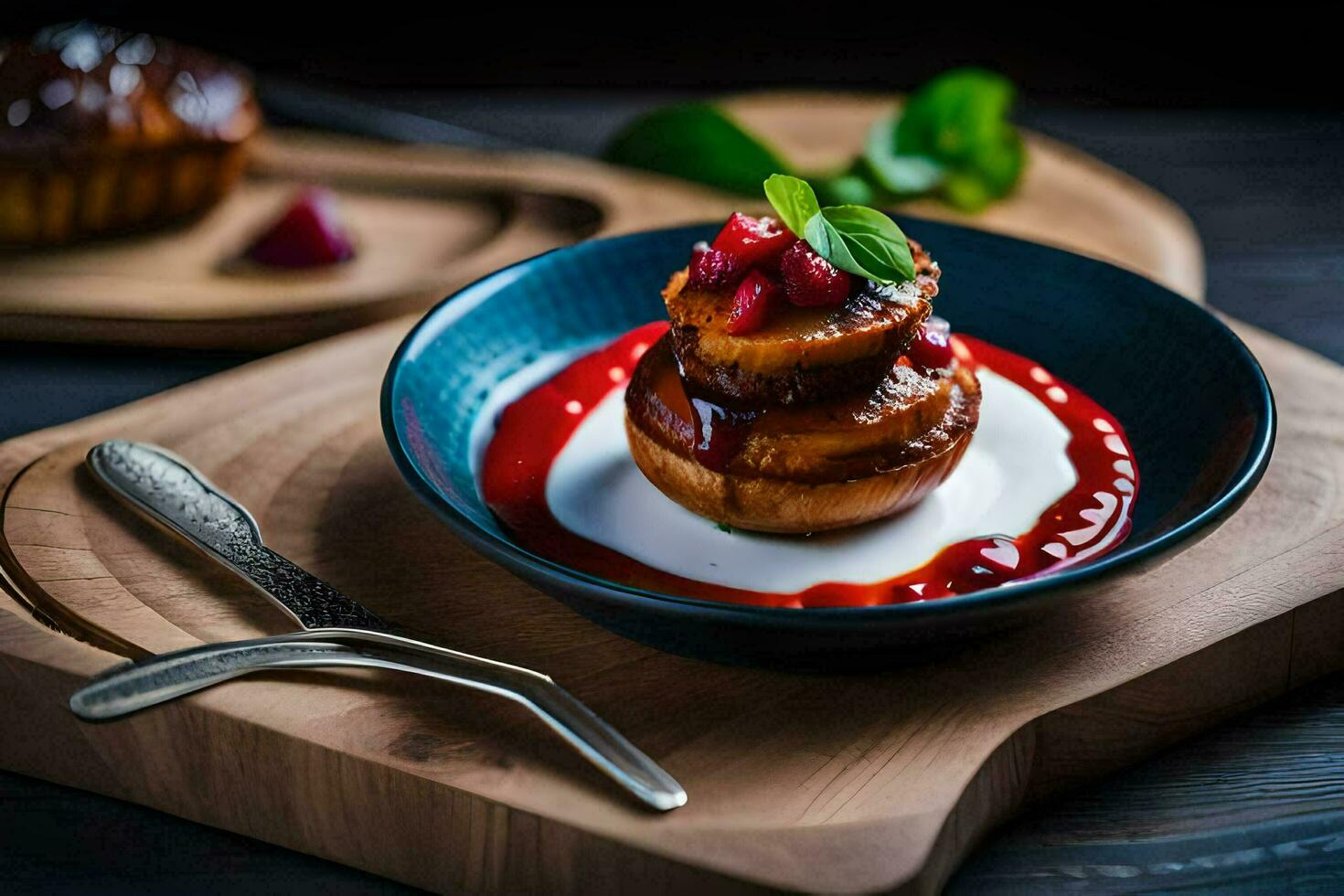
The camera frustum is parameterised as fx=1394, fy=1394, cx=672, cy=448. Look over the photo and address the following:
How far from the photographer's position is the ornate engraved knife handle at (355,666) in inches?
75.0

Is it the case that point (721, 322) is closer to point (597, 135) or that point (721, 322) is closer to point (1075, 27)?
point (597, 135)

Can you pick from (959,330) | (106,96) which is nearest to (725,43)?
(106,96)

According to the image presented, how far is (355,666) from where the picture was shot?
207 centimetres

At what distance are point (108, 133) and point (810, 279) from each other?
8.21 ft

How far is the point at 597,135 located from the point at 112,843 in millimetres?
3925

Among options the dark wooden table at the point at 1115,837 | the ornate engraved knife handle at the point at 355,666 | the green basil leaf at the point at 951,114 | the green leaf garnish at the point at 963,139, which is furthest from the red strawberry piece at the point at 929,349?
the green basil leaf at the point at 951,114

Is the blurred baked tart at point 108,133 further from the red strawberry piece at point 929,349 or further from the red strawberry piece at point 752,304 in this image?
the red strawberry piece at point 929,349

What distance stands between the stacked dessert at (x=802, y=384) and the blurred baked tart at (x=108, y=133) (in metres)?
2.28

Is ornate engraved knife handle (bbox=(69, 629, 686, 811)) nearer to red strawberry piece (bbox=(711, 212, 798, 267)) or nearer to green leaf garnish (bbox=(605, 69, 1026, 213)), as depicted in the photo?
red strawberry piece (bbox=(711, 212, 798, 267))

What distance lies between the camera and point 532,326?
2.98 m

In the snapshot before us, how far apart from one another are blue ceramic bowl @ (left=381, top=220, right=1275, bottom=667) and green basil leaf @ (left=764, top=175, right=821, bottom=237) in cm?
68

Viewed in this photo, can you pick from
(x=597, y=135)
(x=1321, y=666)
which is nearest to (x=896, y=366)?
(x=1321, y=666)

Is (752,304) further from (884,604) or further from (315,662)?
(315,662)

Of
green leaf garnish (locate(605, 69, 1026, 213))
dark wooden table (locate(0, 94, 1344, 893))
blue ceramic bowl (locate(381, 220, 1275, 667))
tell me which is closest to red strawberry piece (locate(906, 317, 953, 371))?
blue ceramic bowl (locate(381, 220, 1275, 667))
